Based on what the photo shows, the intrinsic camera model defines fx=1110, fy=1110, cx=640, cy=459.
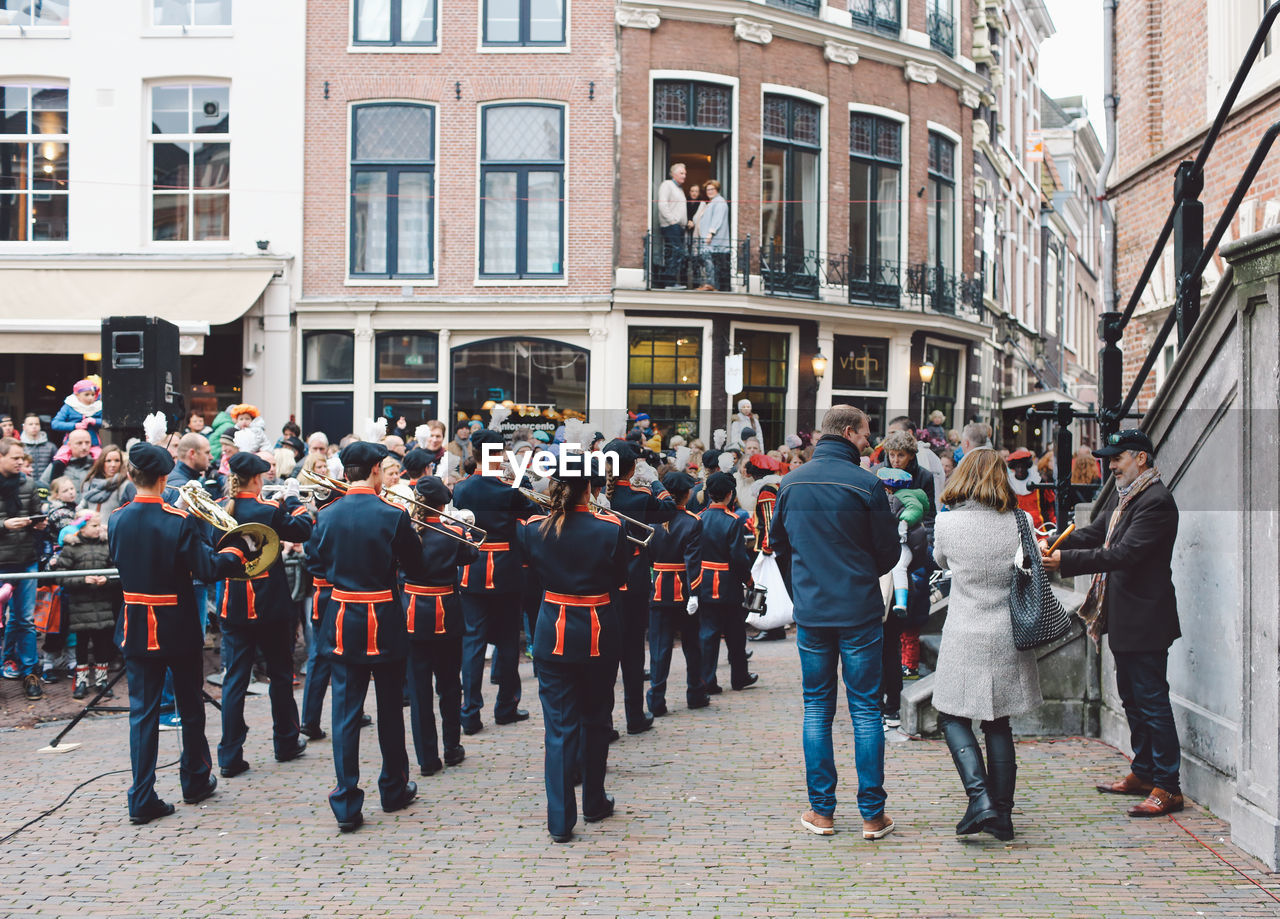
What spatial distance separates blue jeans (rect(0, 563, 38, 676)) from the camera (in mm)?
9094

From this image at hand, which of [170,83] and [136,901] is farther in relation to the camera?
[170,83]

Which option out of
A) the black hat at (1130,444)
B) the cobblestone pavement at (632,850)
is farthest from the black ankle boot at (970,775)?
the black hat at (1130,444)

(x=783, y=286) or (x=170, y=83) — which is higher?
(x=170, y=83)

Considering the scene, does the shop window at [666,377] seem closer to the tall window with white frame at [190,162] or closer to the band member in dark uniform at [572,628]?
the tall window with white frame at [190,162]

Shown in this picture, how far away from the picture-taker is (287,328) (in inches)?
739

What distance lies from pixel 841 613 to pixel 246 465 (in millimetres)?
3861

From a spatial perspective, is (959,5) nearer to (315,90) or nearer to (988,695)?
(315,90)

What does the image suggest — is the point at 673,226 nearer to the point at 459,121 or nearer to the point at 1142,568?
the point at 459,121

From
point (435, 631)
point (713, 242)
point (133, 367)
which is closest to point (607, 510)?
point (435, 631)

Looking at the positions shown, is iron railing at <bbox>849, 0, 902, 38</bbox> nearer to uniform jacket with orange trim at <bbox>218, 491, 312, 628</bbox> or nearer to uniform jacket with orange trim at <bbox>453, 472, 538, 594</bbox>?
uniform jacket with orange trim at <bbox>453, 472, 538, 594</bbox>

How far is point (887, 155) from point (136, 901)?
19288mm

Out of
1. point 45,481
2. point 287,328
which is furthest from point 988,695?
point 287,328

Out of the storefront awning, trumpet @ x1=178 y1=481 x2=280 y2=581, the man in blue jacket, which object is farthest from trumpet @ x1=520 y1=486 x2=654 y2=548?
the storefront awning

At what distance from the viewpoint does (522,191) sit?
62.2 feet
